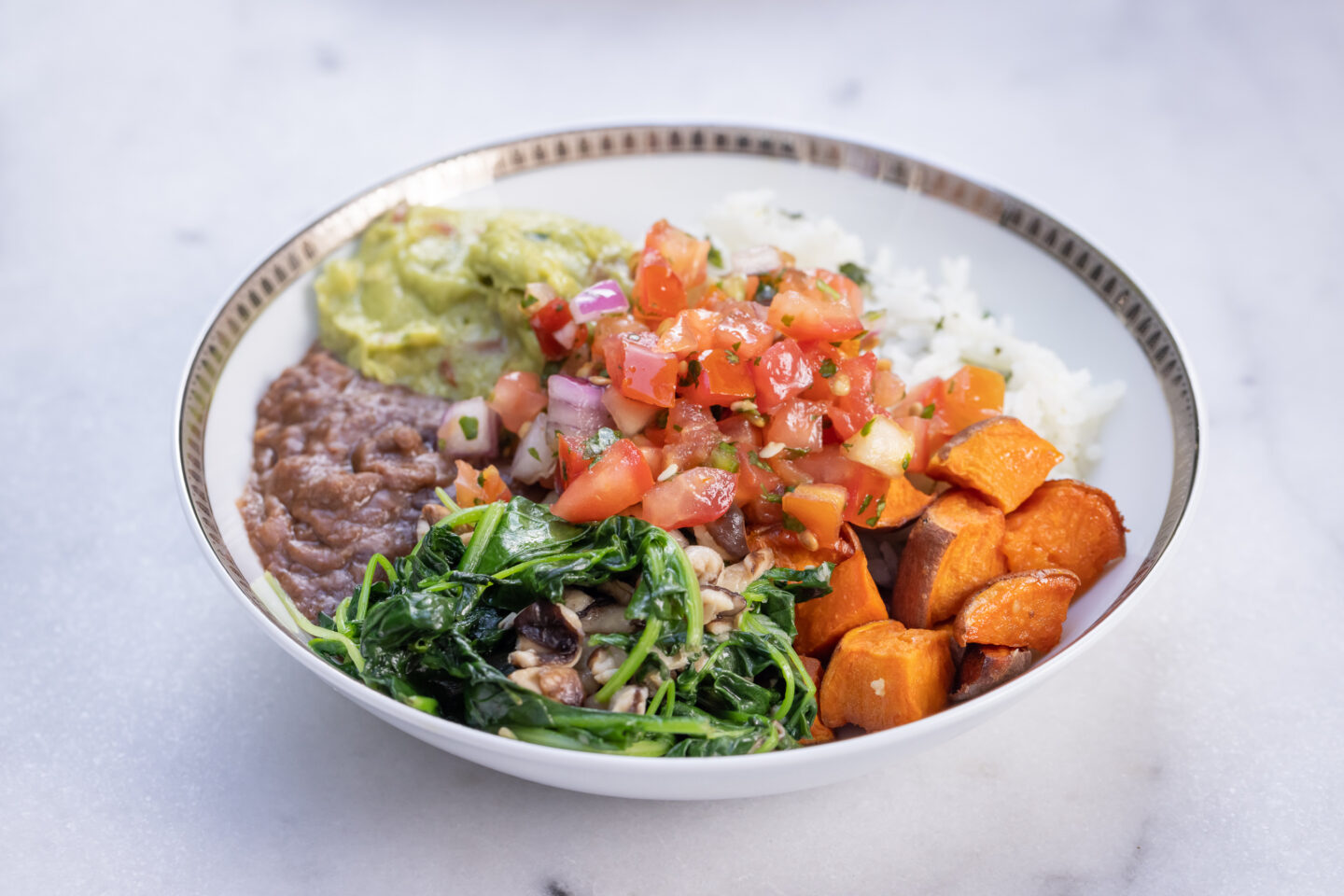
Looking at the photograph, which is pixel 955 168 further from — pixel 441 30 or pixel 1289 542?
pixel 441 30

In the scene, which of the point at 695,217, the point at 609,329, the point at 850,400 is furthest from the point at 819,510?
the point at 695,217

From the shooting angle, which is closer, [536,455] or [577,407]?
[577,407]

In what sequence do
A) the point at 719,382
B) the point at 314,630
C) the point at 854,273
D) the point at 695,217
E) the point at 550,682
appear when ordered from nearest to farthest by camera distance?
the point at 550,682 → the point at 314,630 → the point at 719,382 → the point at 854,273 → the point at 695,217

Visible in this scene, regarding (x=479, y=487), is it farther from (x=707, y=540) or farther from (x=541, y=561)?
(x=707, y=540)

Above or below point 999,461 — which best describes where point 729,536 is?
below

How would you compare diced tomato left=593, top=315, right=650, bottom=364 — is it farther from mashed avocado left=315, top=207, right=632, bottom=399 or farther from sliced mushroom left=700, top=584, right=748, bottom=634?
sliced mushroom left=700, top=584, right=748, bottom=634

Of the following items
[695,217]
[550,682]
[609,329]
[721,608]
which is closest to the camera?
[550,682]

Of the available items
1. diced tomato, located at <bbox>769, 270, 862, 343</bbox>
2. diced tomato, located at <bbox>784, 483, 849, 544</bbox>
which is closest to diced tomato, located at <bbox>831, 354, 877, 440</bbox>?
diced tomato, located at <bbox>769, 270, 862, 343</bbox>
